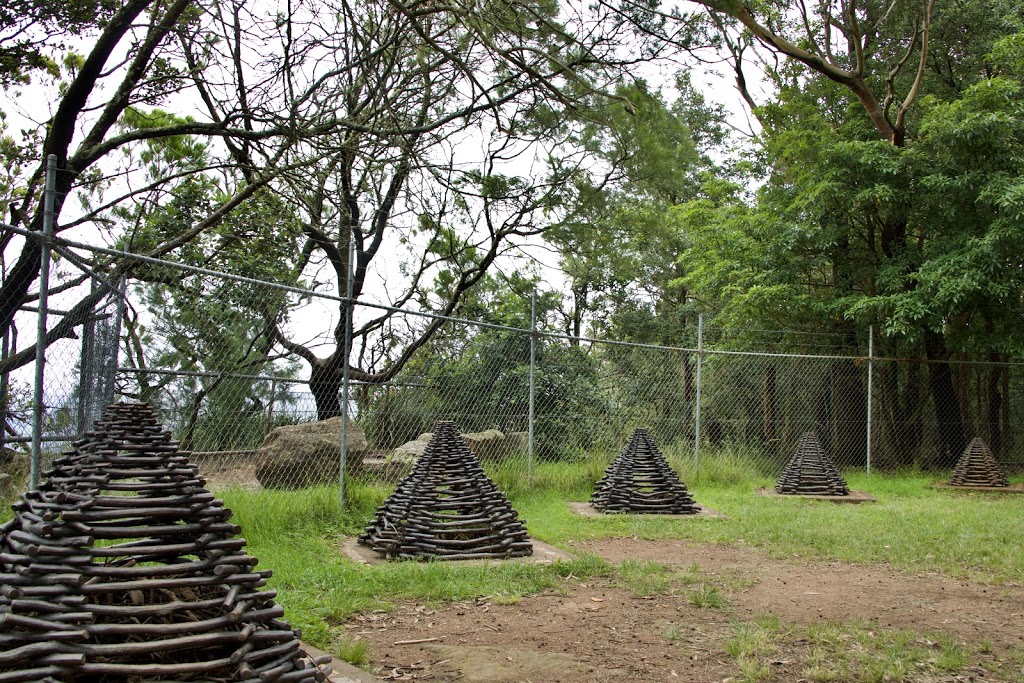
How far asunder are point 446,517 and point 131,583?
13.0ft

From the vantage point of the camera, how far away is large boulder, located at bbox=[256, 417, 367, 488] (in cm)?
654

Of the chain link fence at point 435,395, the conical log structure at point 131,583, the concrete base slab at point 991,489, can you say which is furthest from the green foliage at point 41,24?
the concrete base slab at point 991,489

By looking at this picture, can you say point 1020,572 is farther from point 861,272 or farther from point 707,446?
point 861,272

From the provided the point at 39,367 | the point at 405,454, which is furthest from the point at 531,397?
the point at 39,367

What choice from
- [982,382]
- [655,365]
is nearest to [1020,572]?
[655,365]

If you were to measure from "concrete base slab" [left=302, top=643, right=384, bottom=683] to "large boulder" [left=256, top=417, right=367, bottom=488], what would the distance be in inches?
120

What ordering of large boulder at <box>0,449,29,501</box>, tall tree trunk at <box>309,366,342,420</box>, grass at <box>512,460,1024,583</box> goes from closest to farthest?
large boulder at <box>0,449,29,501</box> < grass at <box>512,460,1024,583</box> < tall tree trunk at <box>309,366,342,420</box>

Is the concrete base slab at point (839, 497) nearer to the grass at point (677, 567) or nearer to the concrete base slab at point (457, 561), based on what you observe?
the grass at point (677, 567)

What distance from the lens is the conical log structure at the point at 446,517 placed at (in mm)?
5859

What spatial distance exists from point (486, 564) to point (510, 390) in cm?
396

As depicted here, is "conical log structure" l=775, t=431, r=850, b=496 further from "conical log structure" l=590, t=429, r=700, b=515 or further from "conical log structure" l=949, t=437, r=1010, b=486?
"conical log structure" l=949, t=437, r=1010, b=486

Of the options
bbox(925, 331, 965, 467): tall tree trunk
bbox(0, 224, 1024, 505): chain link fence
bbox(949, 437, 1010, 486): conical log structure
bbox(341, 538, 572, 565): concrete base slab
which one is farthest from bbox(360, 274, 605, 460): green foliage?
bbox(925, 331, 965, 467): tall tree trunk

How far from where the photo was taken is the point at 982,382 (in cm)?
1616

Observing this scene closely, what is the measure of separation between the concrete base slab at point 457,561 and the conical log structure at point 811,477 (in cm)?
550
